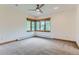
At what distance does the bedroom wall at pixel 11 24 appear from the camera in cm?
145

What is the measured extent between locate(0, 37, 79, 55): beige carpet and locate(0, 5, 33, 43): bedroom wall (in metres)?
0.14

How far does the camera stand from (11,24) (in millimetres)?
1578

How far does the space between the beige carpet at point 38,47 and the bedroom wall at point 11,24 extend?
14 cm

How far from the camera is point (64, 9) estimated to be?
1.50 meters

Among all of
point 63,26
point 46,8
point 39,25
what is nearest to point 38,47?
point 39,25

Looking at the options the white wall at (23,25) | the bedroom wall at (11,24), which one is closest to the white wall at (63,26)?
the white wall at (23,25)

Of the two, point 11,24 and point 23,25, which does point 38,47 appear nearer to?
point 23,25

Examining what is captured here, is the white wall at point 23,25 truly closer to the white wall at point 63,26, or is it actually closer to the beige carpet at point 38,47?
the white wall at point 63,26

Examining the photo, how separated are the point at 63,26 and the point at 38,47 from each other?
63cm

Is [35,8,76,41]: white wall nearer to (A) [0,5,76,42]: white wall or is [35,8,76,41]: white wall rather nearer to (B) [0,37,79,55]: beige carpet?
(A) [0,5,76,42]: white wall

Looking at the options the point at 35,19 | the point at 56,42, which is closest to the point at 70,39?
the point at 56,42

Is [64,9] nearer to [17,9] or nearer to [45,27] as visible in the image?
[45,27]

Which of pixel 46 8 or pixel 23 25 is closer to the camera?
pixel 46 8
